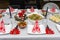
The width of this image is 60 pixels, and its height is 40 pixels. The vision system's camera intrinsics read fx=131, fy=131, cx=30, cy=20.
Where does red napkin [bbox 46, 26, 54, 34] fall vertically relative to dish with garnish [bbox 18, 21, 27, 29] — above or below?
below

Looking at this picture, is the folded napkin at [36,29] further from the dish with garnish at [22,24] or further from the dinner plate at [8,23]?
the dinner plate at [8,23]

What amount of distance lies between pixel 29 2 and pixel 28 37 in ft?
7.76

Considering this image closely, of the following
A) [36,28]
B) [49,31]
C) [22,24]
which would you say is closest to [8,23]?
[22,24]

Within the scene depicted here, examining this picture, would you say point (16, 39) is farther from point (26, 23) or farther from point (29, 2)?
point (29, 2)

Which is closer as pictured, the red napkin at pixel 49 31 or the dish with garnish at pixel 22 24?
the red napkin at pixel 49 31

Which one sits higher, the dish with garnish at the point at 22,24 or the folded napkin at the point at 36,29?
the dish with garnish at the point at 22,24

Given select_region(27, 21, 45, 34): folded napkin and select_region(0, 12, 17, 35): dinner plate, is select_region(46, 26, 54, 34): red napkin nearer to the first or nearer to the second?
select_region(27, 21, 45, 34): folded napkin

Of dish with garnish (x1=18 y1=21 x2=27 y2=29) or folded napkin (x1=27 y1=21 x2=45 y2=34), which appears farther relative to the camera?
dish with garnish (x1=18 y1=21 x2=27 y2=29)

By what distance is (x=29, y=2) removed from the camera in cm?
386

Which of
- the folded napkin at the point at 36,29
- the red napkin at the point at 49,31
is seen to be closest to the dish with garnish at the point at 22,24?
the folded napkin at the point at 36,29

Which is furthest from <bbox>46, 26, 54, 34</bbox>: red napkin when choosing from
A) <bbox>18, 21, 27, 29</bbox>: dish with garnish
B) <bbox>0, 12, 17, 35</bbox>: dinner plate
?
<bbox>0, 12, 17, 35</bbox>: dinner plate

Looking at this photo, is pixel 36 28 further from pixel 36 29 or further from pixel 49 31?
pixel 49 31

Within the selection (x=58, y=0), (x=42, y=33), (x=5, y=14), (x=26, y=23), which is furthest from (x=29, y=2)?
(x=42, y=33)

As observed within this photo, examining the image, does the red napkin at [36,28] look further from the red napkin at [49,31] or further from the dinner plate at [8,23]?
the dinner plate at [8,23]
